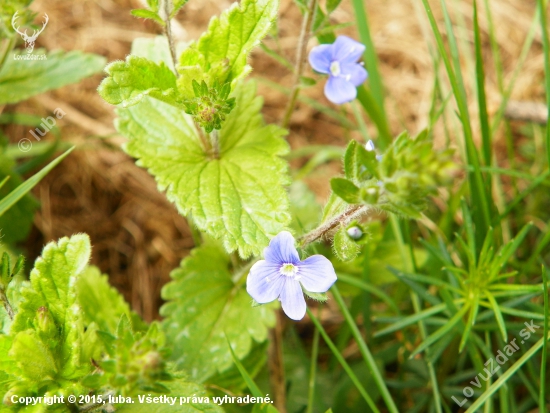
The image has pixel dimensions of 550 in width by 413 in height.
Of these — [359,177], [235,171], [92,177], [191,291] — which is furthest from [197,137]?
[92,177]

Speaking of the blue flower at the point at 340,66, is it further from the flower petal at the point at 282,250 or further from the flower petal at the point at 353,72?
the flower petal at the point at 282,250

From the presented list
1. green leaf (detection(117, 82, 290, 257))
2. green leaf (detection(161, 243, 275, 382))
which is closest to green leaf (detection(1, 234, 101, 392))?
green leaf (detection(117, 82, 290, 257))

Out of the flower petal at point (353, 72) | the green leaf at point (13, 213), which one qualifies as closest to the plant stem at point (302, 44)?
the flower petal at point (353, 72)

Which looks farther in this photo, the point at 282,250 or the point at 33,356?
the point at 282,250

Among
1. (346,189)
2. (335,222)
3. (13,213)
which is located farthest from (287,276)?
(13,213)

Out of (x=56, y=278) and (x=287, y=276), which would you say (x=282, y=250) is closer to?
(x=287, y=276)

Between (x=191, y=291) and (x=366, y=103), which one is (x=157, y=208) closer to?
(x=191, y=291)
